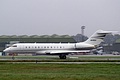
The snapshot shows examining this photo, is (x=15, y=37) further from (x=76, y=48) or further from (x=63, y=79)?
(x=63, y=79)

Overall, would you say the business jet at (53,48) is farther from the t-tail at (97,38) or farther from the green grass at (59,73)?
the green grass at (59,73)

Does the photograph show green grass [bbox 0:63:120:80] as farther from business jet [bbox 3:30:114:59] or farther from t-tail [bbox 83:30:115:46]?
t-tail [bbox 83:30:115:46]

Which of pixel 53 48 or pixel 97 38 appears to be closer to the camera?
pixel 53 48

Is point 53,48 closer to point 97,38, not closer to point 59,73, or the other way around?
point 97,38

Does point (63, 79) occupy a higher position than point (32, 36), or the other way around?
point (32, 36)

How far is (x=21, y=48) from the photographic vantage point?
67312 millimetres

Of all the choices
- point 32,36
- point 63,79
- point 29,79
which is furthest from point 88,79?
point 32,36

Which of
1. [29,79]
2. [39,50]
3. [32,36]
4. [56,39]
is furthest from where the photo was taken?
[32,36]

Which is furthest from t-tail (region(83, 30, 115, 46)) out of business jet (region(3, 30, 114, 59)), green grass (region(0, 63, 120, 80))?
green grass (region(0, 63, 120, 80))

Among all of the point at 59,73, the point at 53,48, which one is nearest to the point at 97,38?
the point at 53,48

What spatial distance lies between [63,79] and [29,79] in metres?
2.53

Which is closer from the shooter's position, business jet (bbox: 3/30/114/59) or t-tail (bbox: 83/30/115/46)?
business jet (bbox: 3/30/114/59)

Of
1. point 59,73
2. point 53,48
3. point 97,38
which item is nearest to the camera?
point 59,73

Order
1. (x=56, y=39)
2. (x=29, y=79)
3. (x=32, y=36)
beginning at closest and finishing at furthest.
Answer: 1. (x=29, y=79)
2. (x=56, y=39)
3. (x=32, y=36)
